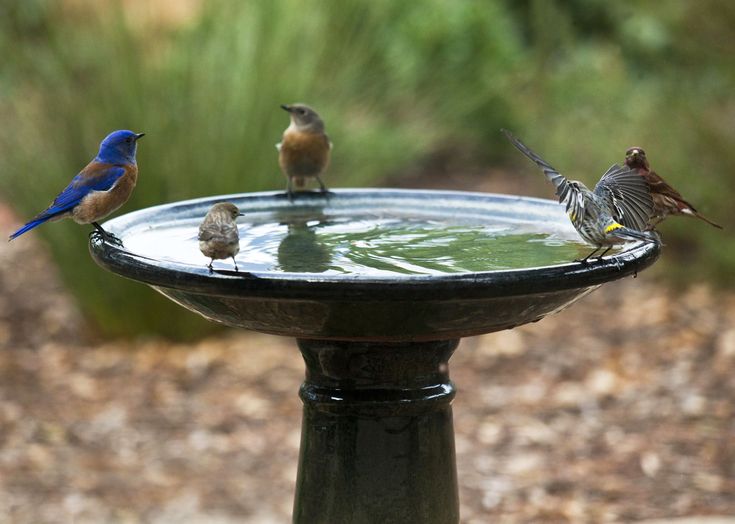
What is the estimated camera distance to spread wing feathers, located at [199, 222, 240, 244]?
9.00 feet

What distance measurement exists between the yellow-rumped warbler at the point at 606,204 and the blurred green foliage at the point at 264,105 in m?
4.12

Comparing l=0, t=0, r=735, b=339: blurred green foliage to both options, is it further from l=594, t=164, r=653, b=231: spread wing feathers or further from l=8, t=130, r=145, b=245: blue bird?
l=594, t=164, r=653, b=231: spread wing feathers

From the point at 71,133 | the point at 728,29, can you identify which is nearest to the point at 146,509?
the point at 71,133

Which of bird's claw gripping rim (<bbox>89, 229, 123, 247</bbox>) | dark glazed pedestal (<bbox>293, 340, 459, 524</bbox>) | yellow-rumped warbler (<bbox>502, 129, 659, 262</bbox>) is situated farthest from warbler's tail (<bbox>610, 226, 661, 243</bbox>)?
bird's claw gripping rim (<bbox>89, 229, 123, 247</bbox>)

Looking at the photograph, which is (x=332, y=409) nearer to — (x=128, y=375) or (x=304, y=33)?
(x=128, y=375)

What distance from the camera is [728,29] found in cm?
798

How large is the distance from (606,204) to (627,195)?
126 mm

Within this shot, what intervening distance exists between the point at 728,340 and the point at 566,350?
96 centimetres

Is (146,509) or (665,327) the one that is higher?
(665,327)

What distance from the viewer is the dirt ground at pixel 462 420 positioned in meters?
5.15

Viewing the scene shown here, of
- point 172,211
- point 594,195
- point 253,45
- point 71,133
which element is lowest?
point 594,195

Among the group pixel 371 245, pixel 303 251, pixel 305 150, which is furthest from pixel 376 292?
pixel 305 150

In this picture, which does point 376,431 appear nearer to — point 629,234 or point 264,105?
point 629,234

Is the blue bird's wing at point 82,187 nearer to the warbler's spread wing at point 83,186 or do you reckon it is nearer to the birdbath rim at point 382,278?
the warbler's spread wing at point 83,186
